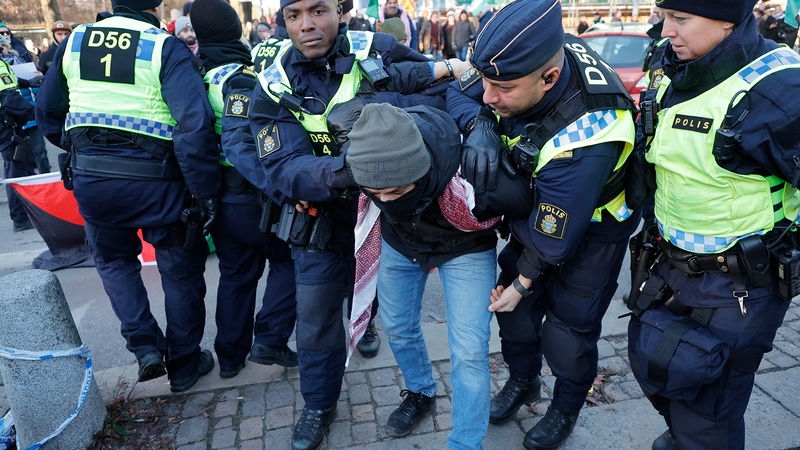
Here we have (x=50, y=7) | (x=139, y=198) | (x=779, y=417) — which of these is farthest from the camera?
(x=50, y=7)

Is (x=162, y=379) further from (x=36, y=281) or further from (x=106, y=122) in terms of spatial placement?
(x=106, y=122)

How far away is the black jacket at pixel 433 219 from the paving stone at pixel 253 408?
1215 millimetres

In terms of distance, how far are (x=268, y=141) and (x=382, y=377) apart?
1511 millimetres

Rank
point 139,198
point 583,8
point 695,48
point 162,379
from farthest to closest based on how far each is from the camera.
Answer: point 583,8
point 162,379
point 139,198
point 695,48

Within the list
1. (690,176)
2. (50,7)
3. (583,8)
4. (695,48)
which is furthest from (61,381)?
(583,8)

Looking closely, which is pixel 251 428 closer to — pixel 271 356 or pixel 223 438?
pixel 223 438

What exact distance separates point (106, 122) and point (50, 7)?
15338 millimetres

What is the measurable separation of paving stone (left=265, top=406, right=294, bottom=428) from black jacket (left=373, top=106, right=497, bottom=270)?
1.12 meters

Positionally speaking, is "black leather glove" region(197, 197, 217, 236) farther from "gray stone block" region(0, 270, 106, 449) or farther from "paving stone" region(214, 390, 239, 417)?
"paving stone" region(214, 390, 239, 417)

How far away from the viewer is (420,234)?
230 cm

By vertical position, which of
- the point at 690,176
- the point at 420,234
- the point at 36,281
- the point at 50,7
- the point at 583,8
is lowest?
the point at 583,8

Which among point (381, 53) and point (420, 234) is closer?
point (420, 234)

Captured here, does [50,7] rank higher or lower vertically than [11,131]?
lower

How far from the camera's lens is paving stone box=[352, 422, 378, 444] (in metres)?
2.71
